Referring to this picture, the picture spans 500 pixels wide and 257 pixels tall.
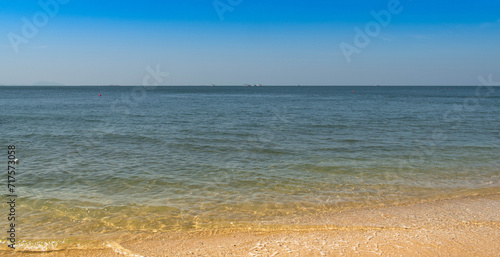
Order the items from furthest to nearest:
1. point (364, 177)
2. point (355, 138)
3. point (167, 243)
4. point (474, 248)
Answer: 1. point (355, 138)
2. point (364, 177)
3. point (167, 243)
4. point (474, 248)

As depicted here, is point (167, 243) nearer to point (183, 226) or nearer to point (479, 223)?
point (183, 226)

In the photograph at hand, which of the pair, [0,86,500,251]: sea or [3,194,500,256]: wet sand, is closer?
[3,194,500,256]: wet sand

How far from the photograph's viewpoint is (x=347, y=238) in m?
7.38

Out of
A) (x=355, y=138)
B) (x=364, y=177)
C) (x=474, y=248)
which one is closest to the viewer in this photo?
(x=474, y=248)

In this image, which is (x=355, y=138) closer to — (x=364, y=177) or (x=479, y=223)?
(x=364, y=177)

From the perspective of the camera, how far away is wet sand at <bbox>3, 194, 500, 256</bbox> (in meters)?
6.76

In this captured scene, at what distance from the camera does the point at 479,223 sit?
8.18 meters

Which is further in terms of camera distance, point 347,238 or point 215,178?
point 215,178

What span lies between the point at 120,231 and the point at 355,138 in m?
17.8

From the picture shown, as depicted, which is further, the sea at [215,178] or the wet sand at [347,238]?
the sea at [215,178]

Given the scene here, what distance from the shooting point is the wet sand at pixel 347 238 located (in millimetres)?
6762

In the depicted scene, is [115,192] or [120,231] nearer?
[120,231]

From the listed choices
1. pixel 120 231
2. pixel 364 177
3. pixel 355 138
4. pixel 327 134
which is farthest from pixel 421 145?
pixel 120 231

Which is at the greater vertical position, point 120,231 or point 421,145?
point 421,145
